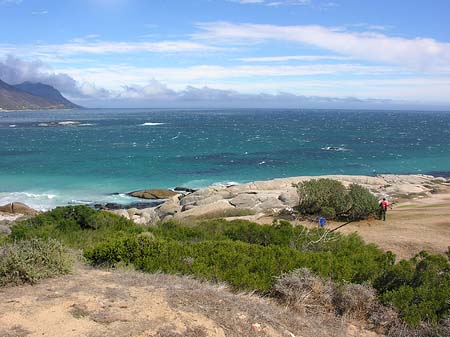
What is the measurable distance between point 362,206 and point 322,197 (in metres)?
2.32

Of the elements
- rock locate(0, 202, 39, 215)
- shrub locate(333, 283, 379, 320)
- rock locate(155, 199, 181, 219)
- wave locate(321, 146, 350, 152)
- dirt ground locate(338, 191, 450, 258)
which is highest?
shrub locate(333, 283, 379, 320)

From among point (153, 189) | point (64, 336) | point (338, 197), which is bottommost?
point (153, 189)

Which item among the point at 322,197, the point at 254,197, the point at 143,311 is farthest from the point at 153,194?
the point at 143,311

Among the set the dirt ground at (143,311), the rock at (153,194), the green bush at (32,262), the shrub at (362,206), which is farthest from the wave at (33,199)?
the dirt ground at (143,311)

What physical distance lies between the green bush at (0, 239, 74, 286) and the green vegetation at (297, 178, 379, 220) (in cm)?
1729

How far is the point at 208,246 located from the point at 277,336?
16.3ft

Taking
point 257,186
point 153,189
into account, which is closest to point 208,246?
point 257,186

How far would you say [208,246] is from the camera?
464 inches

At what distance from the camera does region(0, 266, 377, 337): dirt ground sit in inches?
262

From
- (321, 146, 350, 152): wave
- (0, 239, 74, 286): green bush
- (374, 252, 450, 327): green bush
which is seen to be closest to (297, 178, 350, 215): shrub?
(374, 252, 450, 327): green bush

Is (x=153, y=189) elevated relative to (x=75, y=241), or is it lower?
lower

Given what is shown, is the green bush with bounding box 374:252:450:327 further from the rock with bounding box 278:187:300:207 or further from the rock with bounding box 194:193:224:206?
the rock with bounding box 194:193:224:206

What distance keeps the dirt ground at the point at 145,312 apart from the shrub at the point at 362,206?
16258 millimetres

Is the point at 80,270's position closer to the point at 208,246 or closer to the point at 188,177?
the point at 208,246
